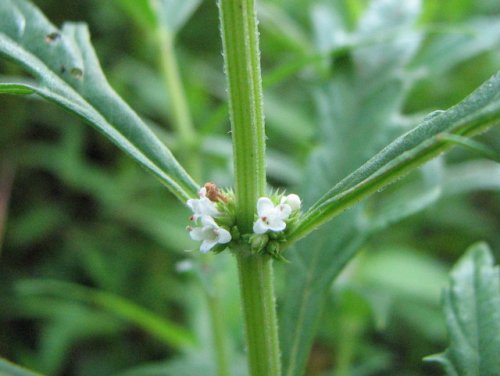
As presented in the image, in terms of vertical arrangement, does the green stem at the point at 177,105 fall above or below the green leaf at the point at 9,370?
above

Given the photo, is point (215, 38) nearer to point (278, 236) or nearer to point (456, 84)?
point (456, 84)

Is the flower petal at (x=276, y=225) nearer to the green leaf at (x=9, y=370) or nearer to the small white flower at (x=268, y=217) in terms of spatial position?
the small white flower at (x=268, y=217)

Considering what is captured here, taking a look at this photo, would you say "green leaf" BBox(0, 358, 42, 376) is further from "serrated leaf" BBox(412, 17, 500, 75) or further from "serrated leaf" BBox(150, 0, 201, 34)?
"serrated leaf" BBox(412, 17, 500, 75)

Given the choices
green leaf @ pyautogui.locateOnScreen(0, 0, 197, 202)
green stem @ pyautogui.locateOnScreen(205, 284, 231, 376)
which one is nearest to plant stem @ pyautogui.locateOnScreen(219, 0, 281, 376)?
green leaf @ pyautogui.locateOnScreen(0, 0, 197, 202)

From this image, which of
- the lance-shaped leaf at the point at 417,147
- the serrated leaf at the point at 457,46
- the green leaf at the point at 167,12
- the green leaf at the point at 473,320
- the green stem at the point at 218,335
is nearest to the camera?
the lance-shaped leaf at the point at 417,147

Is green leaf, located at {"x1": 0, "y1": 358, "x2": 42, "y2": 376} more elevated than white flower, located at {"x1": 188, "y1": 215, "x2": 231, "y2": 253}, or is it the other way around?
white flower, located at {"x1": 188, "y1": 215, "x2": 231, "y2": 253}

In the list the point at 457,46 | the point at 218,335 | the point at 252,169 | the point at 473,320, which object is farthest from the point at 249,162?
the point at 457,46

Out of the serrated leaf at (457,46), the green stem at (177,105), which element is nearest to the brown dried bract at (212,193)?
the green stem at (177,105)

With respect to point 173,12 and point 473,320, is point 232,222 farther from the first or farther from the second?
point 173,12
